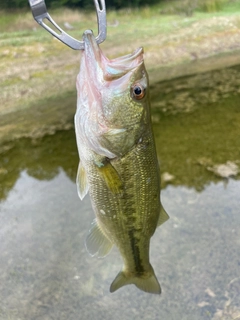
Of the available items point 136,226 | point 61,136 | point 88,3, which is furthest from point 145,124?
point 88,3

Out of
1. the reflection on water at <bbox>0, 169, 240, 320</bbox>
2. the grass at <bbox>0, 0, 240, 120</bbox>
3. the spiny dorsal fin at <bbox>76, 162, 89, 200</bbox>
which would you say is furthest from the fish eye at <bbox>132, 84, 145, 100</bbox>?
the grass at <bbox>0, 0, 240, 120</bbox>

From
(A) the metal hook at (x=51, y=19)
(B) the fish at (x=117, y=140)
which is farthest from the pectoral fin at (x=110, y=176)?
(A) the metal hook at (x=51, y=19)

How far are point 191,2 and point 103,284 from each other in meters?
20.0

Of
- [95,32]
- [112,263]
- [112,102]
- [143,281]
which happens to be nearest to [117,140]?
[112,102]

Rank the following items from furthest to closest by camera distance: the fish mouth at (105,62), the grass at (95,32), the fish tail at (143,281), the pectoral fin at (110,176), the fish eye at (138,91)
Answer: the grass at (95,32), the fish tail at (143,281), the pectoral fin at (110,176), the fish eye at (138,91), the fish mouth at (105,62)

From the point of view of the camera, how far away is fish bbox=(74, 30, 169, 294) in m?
1.95

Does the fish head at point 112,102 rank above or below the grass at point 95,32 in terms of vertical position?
above

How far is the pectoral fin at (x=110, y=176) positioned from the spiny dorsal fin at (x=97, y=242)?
432 millimetres

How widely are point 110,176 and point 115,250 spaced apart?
11.5 ft

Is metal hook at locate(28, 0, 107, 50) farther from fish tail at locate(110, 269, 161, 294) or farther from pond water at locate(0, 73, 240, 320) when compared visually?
pond water at locate(0, 73, 240, 320)

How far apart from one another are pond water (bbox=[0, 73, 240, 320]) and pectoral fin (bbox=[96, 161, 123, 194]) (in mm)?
2938

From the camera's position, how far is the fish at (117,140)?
1.95 meters

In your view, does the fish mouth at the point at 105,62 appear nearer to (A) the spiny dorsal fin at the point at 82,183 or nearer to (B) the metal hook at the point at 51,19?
(B) the metal hook at the point at 51,19

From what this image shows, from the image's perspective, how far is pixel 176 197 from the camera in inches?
246
